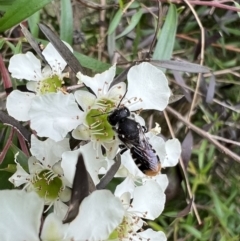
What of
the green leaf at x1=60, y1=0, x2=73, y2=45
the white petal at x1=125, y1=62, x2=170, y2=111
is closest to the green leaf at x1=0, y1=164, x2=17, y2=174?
the white petal at x1=125, y1=62, x2=170, y2=111

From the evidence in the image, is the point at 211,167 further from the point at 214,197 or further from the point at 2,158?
the point at 2,158

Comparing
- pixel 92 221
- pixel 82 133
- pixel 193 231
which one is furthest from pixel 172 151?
pixel 193 231

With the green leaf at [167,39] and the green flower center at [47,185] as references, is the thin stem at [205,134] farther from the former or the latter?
the green flower center at [47,185]

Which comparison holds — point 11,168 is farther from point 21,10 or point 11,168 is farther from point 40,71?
point 21,10

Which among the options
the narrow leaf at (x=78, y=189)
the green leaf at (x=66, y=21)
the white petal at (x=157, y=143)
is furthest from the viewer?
the green leaf at (x=66, y=21)

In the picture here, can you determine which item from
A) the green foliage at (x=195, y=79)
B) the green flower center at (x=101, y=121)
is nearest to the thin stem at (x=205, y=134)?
the green foliage at (x=195, y=79)

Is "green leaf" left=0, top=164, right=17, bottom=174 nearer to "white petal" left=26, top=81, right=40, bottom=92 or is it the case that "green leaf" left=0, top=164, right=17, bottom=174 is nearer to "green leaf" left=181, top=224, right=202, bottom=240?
"white petal" left=26, top=81, right=40, bottom=92
